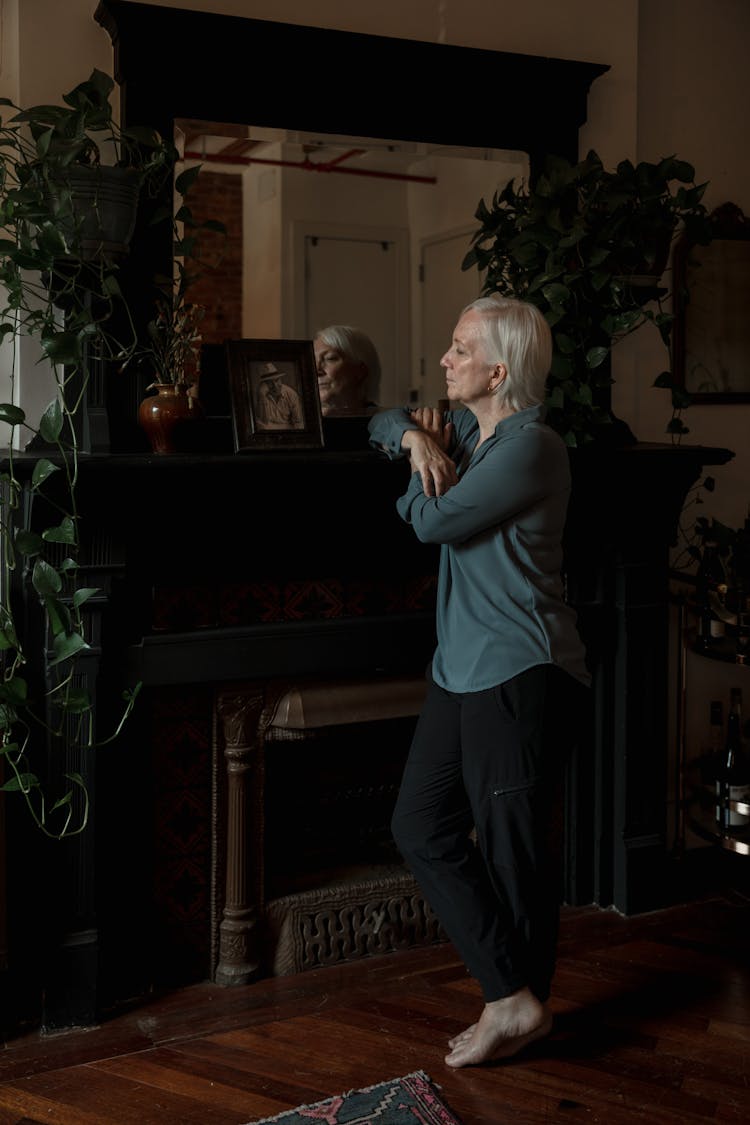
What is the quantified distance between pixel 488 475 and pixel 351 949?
4.63ft

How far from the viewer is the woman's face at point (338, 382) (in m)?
3.05

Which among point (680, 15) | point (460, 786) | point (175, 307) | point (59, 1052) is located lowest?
point (59, 1052)

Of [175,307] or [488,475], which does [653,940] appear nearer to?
[488,475]

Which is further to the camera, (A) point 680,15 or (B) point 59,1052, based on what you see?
(A) point 680,15

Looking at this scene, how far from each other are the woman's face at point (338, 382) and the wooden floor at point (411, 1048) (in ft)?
4.62

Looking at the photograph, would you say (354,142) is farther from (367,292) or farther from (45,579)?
(45,579)

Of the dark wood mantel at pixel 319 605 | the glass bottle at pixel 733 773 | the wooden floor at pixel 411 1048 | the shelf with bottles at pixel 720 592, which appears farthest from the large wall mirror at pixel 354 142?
the wooden floor at pixel 411 1048

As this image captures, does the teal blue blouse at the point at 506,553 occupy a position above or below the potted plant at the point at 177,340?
below

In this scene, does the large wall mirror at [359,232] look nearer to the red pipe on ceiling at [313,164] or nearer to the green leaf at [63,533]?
the red pipe on ceiling at [313,164]

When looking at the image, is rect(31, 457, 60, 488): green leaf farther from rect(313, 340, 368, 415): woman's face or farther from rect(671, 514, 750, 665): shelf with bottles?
rect(671, 514, 750, 665): shelf with bottles

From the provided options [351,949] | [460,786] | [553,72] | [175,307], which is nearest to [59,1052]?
[351,949]

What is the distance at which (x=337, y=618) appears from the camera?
10.0 feet

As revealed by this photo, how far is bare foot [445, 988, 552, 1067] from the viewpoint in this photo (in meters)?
2.57

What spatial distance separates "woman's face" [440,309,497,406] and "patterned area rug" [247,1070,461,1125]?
1.40 meters
